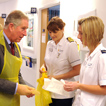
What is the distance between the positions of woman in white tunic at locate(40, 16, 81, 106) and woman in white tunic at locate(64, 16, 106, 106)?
0.42m

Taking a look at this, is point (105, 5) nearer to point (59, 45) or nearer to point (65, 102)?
point (59, 45)

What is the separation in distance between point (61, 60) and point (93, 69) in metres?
0.61

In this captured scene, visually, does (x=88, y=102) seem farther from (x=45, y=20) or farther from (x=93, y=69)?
(x=45, y=20)

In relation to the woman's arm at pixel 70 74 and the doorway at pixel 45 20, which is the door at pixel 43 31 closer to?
the doorway at pixel 45 20

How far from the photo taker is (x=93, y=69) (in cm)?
135

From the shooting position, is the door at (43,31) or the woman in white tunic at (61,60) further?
the door at (43,31)

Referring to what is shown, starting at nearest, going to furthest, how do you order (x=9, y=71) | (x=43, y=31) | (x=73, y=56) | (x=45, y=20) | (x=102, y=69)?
(x=102, y=69)
(x=9, y=71)
(x=73, y=56)
(x=45, y=20)
(x=43, y=31)

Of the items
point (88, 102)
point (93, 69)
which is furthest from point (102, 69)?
point (88, 102)

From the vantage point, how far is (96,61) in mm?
1354

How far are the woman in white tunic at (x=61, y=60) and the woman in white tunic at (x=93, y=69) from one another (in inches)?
16.7

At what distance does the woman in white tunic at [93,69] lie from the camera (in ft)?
4.35

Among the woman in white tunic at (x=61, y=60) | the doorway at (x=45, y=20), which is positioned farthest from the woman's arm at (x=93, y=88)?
the doorway at (x=45, y=20)

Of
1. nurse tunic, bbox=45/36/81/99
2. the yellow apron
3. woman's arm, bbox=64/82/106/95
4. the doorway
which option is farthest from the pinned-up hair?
the doorway

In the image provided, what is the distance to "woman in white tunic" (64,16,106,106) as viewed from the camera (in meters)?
1.33
